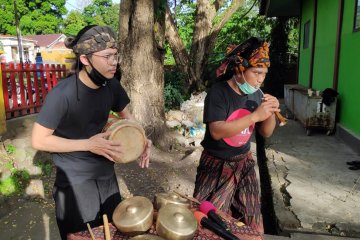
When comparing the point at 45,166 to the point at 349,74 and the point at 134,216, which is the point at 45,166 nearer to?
the point at 134,216

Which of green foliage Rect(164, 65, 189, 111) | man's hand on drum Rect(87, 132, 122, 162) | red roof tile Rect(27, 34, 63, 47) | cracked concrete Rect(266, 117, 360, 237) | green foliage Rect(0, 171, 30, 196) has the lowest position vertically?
green foliage Rect(0, 171, 30, 196)

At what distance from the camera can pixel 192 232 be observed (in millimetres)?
1635

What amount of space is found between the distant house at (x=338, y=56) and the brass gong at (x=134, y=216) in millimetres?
5174

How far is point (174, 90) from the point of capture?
10.6 metres

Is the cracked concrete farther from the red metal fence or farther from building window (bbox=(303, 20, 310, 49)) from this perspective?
building window (bbox=(303, 20, 310, 49))

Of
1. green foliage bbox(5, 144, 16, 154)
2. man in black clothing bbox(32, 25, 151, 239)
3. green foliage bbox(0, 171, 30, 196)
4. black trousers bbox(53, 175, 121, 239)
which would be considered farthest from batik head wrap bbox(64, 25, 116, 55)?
green foliage bbox(5, 144, 16, 154)

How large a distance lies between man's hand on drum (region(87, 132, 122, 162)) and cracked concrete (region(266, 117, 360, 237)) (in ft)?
7.60

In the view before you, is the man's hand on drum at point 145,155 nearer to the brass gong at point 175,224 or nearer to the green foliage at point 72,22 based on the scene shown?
the brass gong at point 175,224

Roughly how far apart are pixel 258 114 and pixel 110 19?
253ft

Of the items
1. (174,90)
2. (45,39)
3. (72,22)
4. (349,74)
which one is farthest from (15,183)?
(72,22)

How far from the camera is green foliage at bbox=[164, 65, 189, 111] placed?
410 inches

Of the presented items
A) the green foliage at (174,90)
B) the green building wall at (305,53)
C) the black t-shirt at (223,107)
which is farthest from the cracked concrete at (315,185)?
the green building wall at (305,53)

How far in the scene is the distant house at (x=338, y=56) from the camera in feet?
20.8

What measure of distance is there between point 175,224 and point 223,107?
1033 mm
